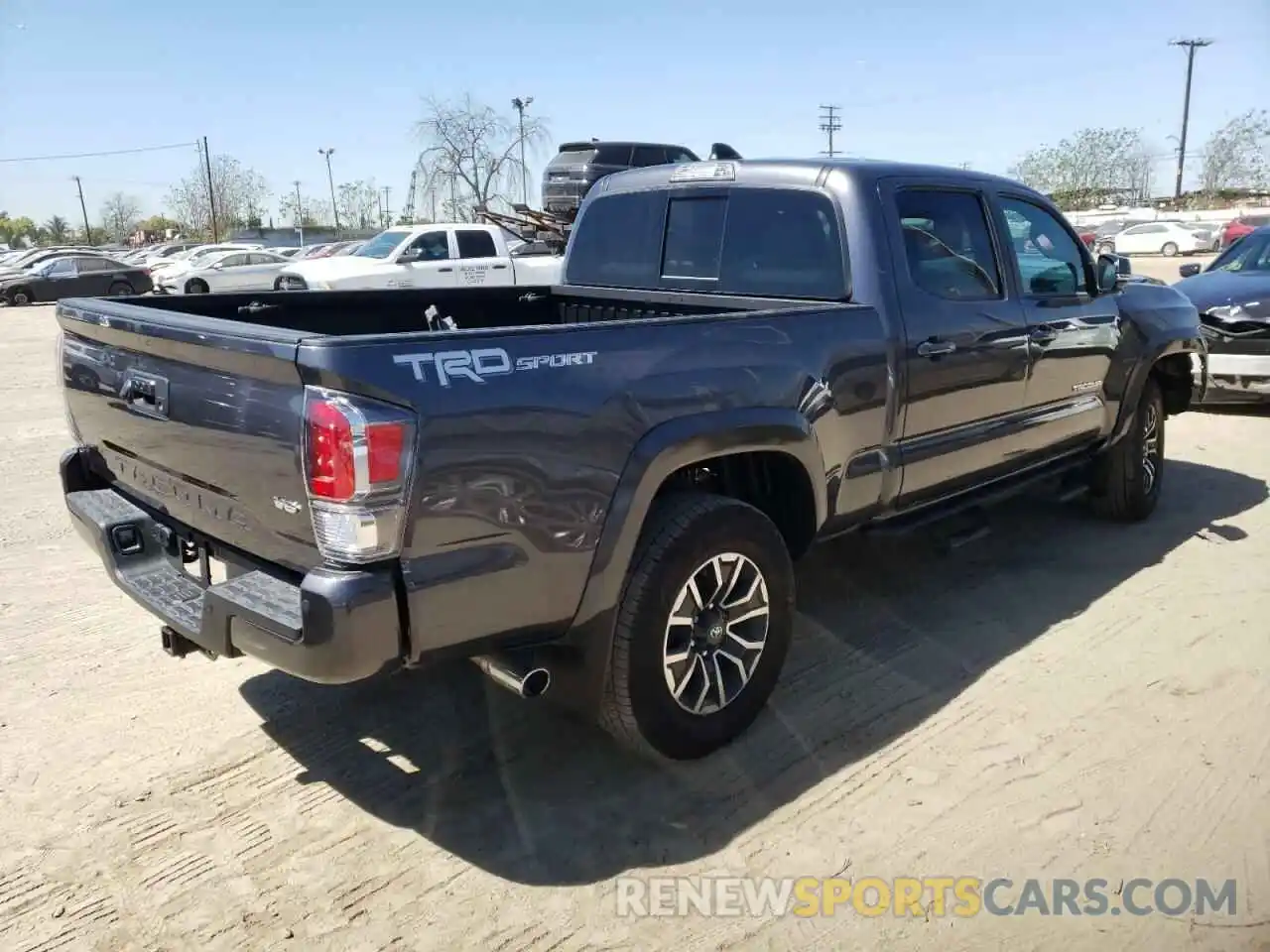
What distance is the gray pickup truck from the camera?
244cm

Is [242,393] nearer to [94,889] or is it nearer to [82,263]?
[94,889]

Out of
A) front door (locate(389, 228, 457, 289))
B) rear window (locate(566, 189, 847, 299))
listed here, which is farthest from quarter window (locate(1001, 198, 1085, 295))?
front door (locate(389, 228, 457, 289))

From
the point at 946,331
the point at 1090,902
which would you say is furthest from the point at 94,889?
the point at 946,331

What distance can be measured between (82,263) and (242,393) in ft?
103

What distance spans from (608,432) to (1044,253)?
327 cm

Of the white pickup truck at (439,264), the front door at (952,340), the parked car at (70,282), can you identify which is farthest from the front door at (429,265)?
the parked car at (70,282)

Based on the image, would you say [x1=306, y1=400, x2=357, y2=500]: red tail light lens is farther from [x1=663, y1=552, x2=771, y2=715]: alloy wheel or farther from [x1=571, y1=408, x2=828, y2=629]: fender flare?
[x1=663, y1=552, x2=771, y2=715]: alloy wheel

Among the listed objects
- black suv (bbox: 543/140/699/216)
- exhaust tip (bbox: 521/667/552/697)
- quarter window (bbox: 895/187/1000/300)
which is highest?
black suv (bbox: 543/140/699/216)

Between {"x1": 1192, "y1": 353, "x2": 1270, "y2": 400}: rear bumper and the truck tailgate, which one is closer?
the truck tailgate

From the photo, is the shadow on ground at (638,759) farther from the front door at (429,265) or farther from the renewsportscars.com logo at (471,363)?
the front door at (429,265)

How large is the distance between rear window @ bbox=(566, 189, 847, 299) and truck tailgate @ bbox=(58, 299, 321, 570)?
2207 millimetres

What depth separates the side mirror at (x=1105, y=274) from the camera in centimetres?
529

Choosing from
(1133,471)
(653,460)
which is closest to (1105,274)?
(1133,471)

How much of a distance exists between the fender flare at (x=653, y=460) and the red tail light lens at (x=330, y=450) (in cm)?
77
